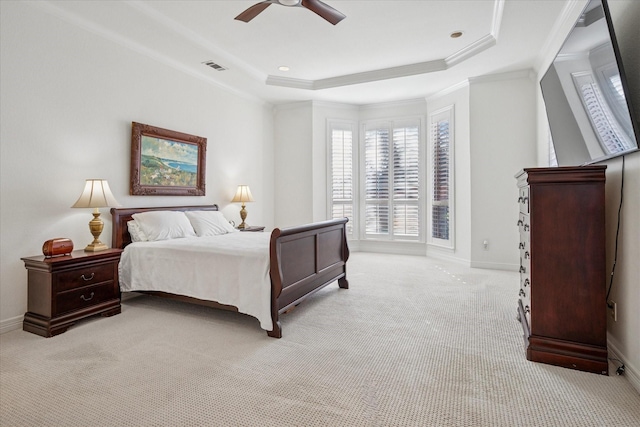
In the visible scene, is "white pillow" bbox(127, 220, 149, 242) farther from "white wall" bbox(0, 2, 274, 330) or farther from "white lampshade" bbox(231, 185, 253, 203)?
"white lampshade" bbox(231, 185, 253, 203)

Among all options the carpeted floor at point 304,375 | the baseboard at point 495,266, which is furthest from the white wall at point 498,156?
the carpeted floor at point 304,375

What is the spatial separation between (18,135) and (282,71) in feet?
11.0

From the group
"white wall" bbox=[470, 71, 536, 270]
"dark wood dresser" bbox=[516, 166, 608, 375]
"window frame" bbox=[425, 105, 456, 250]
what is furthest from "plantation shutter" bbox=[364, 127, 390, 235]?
"dark wood dresser" bbox=[516, 166, 608, 375]

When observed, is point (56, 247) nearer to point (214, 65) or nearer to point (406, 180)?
point (214, 65)

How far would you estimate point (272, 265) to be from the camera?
8.75ft

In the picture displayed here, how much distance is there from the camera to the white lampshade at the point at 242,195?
530 cm

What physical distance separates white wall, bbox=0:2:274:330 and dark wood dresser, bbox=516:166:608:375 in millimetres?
3984

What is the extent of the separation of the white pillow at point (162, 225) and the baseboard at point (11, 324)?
49.2 inches

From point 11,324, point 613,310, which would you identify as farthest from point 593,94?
point 11,324

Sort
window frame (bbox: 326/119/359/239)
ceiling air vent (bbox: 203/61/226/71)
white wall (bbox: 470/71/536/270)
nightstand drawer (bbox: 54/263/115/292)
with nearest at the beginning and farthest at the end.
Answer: nightstand drawer (bbox: 54/263/115/292) < ceiling air vent (bbox: 203/61/226/71) < white wall (bbox: 470/71/536/270) < window frame (bbox: 326/119/359/239)

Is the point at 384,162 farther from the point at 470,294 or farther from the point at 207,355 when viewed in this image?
the point at 207,355

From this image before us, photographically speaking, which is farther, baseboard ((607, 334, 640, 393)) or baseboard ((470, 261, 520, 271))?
baseboard ((470, 261, 520, 271))

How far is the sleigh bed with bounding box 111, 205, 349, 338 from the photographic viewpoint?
268 centimetres

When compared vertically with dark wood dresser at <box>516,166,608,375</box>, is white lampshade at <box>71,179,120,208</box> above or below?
above
